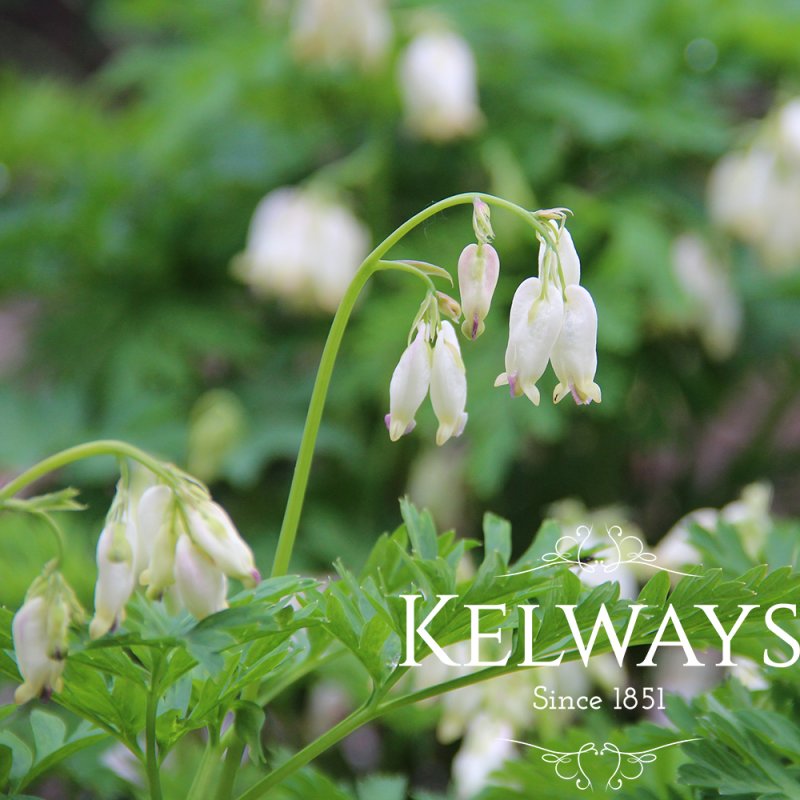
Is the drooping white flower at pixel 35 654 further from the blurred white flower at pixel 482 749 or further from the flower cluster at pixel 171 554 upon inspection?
the blurred white flower at pixel 482 749

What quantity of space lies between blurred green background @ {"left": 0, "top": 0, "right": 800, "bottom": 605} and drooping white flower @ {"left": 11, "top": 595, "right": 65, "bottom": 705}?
1.03 m

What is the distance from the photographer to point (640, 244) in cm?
169

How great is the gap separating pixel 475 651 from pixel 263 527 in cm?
109

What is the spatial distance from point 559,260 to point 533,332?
0.14 feet

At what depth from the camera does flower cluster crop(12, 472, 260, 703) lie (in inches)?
23.5

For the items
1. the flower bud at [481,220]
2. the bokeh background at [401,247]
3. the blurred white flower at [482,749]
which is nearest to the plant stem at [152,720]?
the flower bud at [481,220]

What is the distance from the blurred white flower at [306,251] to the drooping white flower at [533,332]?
3.71ft

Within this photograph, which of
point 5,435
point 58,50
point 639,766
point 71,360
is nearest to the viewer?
point 639,766

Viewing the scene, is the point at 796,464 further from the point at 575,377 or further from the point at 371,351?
the point at 575,377

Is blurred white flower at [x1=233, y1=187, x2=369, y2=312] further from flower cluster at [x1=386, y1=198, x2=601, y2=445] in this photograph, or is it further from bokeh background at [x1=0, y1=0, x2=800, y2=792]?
flower cluster at [x1=386, y1=198, x2=601, y2=445]

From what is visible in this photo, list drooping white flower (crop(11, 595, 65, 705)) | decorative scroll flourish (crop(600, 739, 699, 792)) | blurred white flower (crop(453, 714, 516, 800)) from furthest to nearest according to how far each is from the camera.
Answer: blurred white flower (crop(453, 714, 516, 800)) < decorative scroll flourish (crop(600, 739, 699, 792)) < drooping white flower (crop(11, 595, 65, 705))

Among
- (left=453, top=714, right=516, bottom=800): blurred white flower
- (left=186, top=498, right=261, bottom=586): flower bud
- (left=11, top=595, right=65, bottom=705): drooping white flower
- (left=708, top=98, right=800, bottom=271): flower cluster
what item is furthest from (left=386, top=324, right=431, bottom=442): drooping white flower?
(left=708, top=98, right=800, bottom=271): flower cluster

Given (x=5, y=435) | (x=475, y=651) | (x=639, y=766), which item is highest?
(x=475, y=651)

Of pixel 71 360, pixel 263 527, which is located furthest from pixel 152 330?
pixel 263 527
